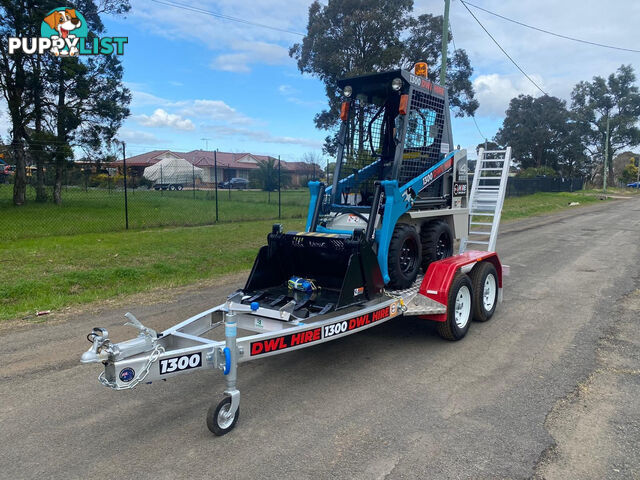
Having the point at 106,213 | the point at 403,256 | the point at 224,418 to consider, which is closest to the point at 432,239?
the point at 403,256

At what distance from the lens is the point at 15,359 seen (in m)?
5.02

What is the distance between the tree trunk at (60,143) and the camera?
53.8 ft

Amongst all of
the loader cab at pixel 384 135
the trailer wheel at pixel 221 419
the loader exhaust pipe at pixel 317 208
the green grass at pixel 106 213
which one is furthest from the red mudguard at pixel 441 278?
the green grass at pixel 106 213

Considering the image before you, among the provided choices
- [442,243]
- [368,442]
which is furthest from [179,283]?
[368,442]

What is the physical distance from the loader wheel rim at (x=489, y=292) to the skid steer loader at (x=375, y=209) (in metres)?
0.73

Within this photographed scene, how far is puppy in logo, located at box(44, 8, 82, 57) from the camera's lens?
61.6 ft

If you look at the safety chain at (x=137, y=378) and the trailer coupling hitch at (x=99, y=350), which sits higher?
the trailer coupling hitch at (x=99, y=350)

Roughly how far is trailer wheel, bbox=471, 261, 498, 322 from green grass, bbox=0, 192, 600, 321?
4896 millimetres

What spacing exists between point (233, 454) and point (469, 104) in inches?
1084

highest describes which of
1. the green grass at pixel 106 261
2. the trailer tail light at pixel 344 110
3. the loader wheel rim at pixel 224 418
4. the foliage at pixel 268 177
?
the trailer tail light at pixel 344 110

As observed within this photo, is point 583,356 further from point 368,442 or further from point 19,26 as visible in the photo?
point 19,26

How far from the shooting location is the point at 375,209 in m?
5.42

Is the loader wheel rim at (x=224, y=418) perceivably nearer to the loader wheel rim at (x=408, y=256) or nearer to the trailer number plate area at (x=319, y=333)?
the trailer number plate area at (x=319, y=333)

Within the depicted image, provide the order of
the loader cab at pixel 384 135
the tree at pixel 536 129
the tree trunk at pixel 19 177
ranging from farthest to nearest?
1. the tree at pixel 536 129
2. the tree trunk at pixel 19 177
3. the loader cab at pixel 384 135
